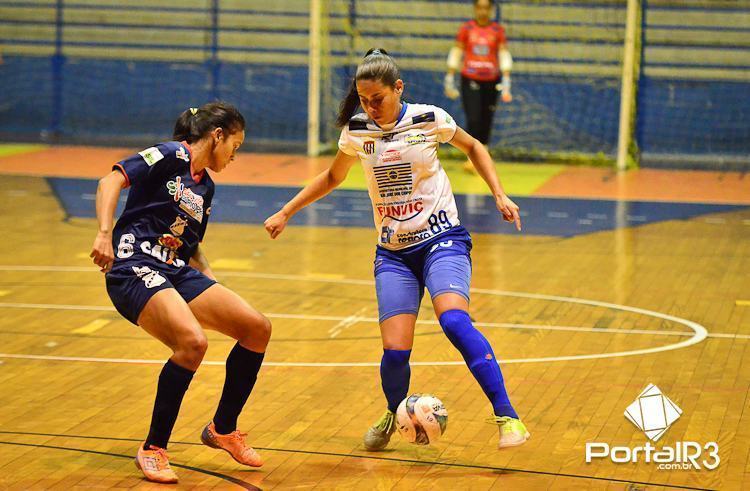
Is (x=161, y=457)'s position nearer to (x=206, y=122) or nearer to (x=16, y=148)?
(x=206, y=122)

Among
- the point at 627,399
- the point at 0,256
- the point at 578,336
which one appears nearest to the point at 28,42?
the point at 0,256

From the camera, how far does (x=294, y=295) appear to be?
980 cm

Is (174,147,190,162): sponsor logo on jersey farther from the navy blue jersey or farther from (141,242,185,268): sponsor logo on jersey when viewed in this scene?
(141,242,185,268): sponsor logo on jersey

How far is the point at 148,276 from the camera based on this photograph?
5.56 metres

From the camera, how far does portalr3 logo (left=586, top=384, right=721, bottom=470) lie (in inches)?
229

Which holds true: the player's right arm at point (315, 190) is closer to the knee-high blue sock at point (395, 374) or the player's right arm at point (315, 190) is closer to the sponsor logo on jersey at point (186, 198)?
the sponsor logo on jersey at point (186, 198)

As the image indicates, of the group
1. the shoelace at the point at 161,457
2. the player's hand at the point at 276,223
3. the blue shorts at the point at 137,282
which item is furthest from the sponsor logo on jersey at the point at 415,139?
the shoelace at the point at 161,457

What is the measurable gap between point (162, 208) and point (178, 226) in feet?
0.37

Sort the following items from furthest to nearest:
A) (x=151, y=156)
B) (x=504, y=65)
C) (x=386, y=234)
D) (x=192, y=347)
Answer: (x=504, y=65), (x=386, y=234), (x=151, y=156), (x=192, y=347)

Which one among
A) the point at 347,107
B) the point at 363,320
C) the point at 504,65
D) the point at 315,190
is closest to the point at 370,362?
the point at 363,320

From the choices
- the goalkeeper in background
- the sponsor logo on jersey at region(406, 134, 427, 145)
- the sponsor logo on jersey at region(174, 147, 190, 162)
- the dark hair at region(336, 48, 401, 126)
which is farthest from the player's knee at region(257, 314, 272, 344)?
the goalkeeper in background

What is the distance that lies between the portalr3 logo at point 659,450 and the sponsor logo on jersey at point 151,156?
2.39 m

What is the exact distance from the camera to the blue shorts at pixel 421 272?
5832 millimetres

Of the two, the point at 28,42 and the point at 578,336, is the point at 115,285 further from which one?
the point at 28,42
